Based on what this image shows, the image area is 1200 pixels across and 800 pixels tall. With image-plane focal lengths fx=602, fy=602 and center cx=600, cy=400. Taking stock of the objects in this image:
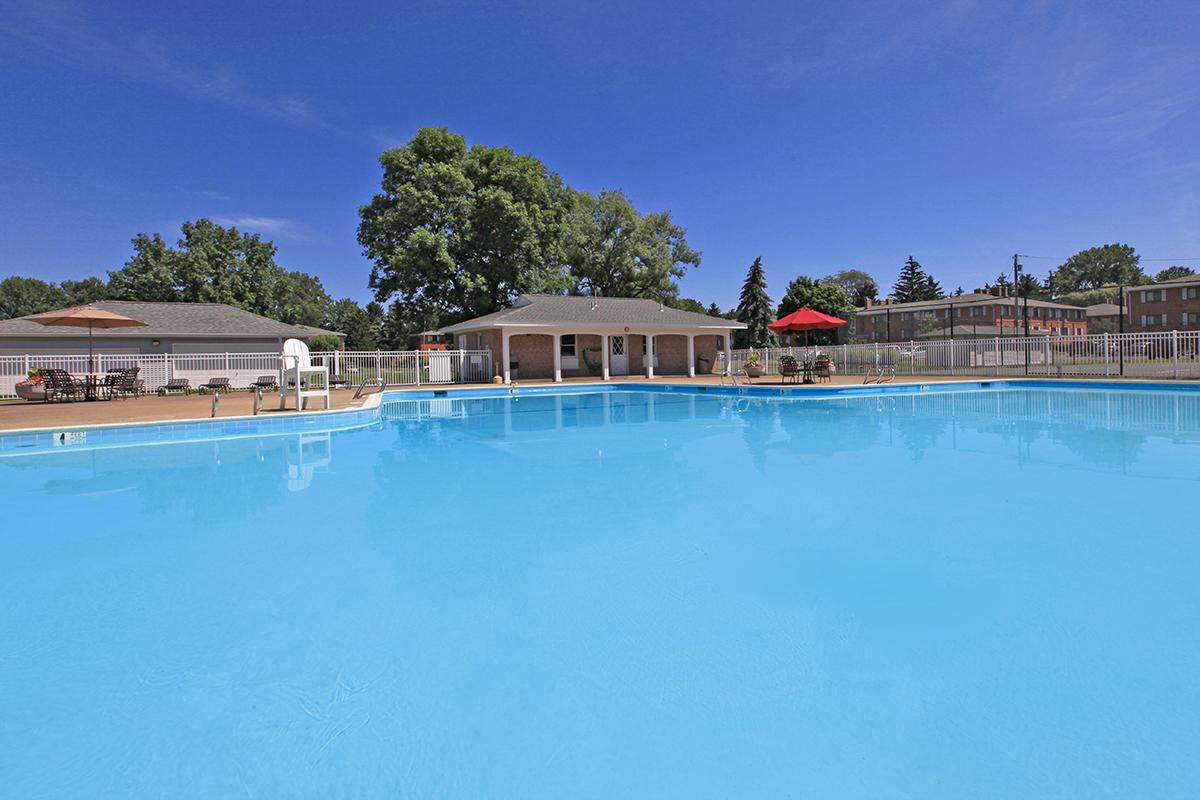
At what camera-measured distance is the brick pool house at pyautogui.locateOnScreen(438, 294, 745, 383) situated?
24.6 meters

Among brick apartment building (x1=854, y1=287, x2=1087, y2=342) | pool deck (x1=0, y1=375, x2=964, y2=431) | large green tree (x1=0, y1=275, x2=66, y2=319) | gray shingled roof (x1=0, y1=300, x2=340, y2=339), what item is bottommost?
pool deck (x1=0, y1=375, x2=964, y2=431)

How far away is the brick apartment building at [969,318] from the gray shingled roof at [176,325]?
45921 millimetres

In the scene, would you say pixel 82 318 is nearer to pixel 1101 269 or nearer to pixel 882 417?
pixel 882 417

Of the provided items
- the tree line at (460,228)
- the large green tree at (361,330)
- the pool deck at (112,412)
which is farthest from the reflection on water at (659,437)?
the large green tree at (361,330)

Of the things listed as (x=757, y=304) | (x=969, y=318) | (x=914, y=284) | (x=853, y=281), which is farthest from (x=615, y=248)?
(x=914, y=284)

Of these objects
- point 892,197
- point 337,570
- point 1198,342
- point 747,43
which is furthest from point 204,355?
point 1198,342

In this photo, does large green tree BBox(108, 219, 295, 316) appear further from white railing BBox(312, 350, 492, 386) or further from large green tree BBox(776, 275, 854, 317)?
large green tree BBox(776, 275, 854, 317)

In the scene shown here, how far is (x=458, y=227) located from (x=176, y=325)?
13362mm

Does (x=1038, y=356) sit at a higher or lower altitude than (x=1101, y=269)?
lower

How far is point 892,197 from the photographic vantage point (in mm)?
28594

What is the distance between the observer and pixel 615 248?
41.2 m

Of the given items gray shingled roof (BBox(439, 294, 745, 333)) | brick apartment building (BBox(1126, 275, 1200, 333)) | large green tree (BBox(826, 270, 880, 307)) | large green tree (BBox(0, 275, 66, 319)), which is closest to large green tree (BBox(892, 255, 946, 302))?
large green tree (BBox(826, 270, 880, 307))

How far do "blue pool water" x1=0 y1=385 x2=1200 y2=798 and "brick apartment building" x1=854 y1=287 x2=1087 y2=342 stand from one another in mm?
49997

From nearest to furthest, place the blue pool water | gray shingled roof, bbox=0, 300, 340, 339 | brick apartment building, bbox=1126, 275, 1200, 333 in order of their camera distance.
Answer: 1. the blue pool water
2. gray shingled roof, bbox=0, 300, 340, 339
3. brick apartment building, bbox=1126, 275, 1200, 333
